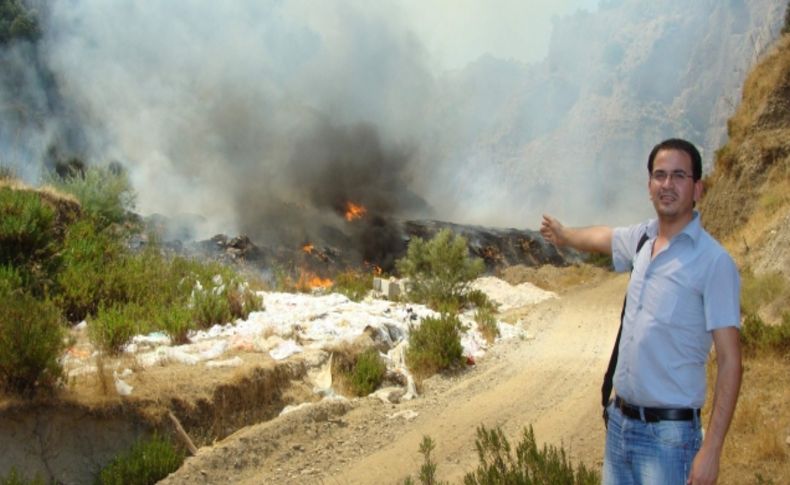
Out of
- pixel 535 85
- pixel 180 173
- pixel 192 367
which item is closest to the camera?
pixel 192 367

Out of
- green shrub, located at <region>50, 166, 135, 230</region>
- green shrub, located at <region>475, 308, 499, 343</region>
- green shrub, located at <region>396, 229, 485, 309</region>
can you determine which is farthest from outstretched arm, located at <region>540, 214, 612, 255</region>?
green shrub, located at <region>50, 166, 135, 230</region>

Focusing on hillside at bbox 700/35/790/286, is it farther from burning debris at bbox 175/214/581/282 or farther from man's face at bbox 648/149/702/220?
man's face at bbox 648/149/702/220

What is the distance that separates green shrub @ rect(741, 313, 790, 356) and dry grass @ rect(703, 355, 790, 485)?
0.72 feet

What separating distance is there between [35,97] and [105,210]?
19.3m

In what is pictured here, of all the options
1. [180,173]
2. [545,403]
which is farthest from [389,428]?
[180,173]

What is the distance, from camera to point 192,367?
698 centimetres

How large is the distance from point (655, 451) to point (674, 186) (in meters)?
0.96

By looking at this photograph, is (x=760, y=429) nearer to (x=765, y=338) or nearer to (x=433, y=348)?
(x=765, y=338)

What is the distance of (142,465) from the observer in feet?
17.4

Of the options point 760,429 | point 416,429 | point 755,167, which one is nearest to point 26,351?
→ point 416,429

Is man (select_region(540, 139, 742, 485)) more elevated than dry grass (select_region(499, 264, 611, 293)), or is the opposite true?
dry grass (select_region(499, 264, 611, 293))

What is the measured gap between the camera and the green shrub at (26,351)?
5.36 m

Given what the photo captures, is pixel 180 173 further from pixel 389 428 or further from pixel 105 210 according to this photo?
pixel 389 428

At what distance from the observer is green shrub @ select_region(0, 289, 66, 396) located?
5.36m
